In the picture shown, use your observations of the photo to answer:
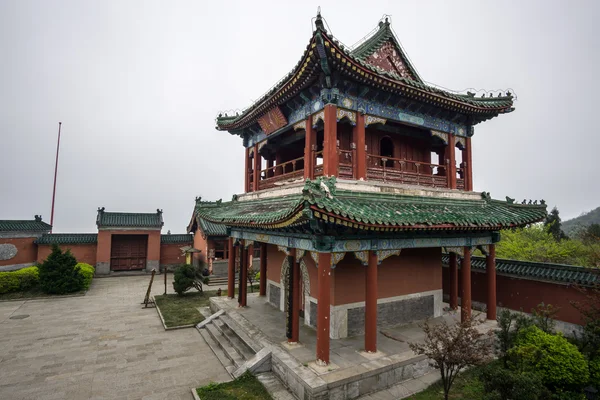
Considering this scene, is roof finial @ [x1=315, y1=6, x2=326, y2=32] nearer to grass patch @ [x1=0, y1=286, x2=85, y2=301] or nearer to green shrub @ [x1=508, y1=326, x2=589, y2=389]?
green shrub @ [x1=508, y1=326, x2=589, y2=389]

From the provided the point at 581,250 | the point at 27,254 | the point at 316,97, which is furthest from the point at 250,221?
the point at 27,254

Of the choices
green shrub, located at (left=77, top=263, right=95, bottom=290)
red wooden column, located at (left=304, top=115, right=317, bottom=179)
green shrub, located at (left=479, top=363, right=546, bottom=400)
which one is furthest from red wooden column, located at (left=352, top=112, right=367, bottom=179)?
green shrub, located at (left=77, top=263, right=95, bottom=290)

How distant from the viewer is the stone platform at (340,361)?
7.56 metres

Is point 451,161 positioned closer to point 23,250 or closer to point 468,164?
point 468,164

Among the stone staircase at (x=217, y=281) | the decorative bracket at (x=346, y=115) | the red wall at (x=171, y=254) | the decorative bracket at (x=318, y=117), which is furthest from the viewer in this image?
the red wall at (x=171, y=254)

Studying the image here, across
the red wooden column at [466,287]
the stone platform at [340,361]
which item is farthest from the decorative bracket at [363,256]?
the red wooden column at [466,287]

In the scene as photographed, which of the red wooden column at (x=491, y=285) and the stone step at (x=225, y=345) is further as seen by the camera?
the red wooden column at (x=491, y=285)

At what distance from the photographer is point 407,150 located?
12742 mm

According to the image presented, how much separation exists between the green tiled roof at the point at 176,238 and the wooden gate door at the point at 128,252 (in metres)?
1.57

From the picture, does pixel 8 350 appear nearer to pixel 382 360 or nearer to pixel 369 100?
pixel 382 360

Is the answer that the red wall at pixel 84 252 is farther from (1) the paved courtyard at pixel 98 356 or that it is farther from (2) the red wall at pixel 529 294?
(2) the red wall at pixel 529 294

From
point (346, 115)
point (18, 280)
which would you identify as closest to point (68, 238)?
point (18, 280)

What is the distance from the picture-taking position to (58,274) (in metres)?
19.7

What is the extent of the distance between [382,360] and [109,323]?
12142 mm
